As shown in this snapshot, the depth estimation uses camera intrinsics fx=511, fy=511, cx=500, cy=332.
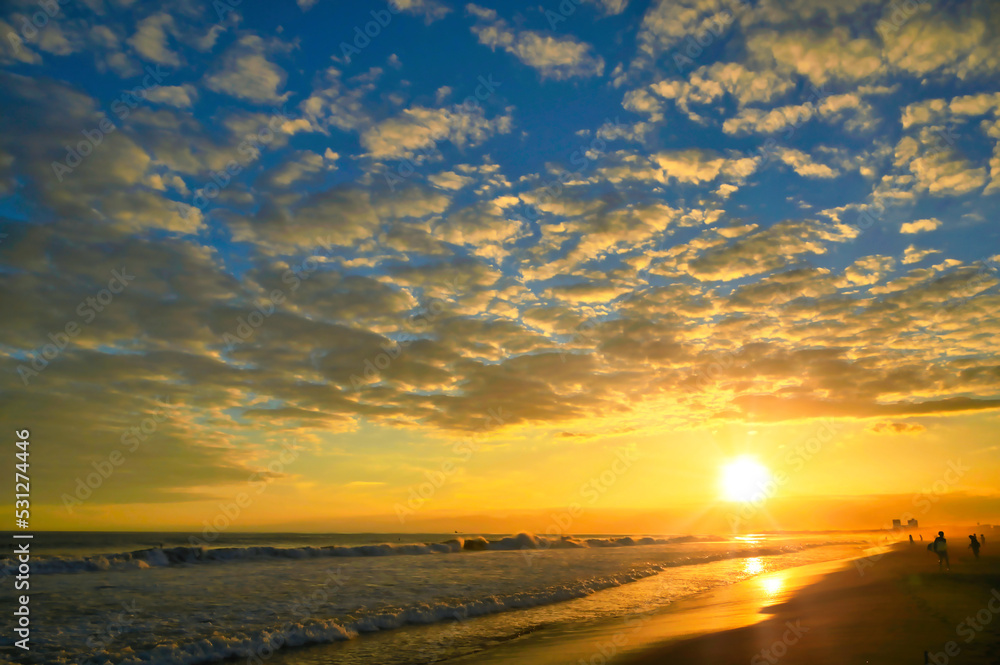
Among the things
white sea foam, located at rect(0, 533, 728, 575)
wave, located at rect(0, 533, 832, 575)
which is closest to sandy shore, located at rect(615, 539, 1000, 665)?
wave, located at rect(0, 533, 832, 575)

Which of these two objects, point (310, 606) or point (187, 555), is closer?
point (310, 606)

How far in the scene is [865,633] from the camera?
11.2 meters

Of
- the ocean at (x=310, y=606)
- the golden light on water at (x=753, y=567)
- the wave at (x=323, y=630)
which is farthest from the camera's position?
the golden light on water at (x=753, y=567)

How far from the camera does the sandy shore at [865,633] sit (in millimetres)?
9430

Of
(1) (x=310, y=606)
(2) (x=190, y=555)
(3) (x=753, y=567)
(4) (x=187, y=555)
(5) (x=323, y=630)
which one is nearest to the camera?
(5) (x=323, y=630)

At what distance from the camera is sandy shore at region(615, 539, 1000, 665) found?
9.43 m

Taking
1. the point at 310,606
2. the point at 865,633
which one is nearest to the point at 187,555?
the point at 310,606

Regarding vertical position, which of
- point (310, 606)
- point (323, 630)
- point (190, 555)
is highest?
point (323, 630)

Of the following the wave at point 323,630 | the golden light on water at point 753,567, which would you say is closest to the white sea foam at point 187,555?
the wave at point 323,630

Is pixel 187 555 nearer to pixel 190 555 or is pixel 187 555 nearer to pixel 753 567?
pixel 190 555

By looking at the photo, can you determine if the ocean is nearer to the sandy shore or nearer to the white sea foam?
the white sea foam

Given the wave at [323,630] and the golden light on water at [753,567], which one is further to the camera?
the golden light on water at [753,567]

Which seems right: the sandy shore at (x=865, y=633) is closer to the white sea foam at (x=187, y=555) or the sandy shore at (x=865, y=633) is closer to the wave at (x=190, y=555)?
the wave at (x=190, y=555)

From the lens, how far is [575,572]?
1186 inches
